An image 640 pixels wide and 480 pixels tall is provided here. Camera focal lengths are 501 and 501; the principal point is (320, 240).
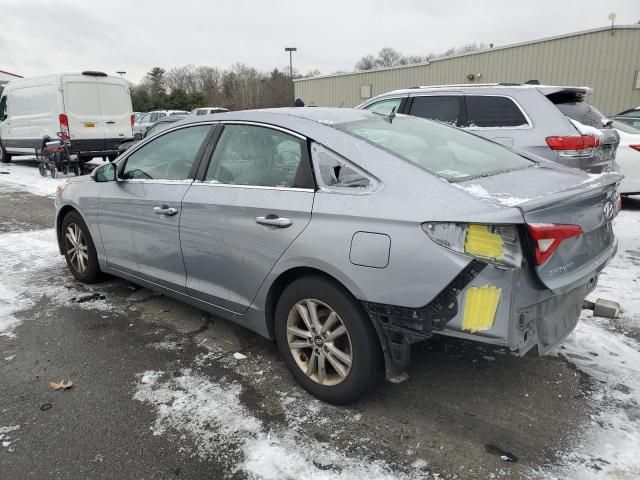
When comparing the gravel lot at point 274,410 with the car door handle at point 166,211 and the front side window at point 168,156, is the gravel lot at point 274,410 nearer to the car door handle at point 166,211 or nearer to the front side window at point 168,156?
the car door handle at point 166,211

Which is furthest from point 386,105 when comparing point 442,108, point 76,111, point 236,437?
point 76,111

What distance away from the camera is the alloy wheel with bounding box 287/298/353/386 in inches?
105

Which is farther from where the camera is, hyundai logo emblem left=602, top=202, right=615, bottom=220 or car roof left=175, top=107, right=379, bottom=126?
car roof left=175, top=107, right=379, bottom=126

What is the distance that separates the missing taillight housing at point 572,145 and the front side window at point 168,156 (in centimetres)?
371

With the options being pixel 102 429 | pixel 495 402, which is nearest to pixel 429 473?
pixel 495 402

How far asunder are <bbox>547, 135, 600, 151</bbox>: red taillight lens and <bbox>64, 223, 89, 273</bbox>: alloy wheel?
4808 millimetres

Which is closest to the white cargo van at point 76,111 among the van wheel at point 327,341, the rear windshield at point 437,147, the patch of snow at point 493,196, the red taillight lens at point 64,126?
the red taillight lens at point 64,126

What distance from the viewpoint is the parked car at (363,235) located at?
86.8 inches

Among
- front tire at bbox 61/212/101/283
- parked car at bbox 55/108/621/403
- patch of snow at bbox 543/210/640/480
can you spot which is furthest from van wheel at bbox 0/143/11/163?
patch of snow at bbox 543/210/640/480

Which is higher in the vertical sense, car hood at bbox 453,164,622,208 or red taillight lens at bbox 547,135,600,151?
red taillight lens at bbox 547,135,600,151

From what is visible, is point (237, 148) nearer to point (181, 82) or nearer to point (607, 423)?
point (607, 423)

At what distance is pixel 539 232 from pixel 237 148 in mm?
1987

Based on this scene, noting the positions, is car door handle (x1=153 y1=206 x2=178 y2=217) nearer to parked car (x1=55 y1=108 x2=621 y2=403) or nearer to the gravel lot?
parked car (x1=55 y1=108 x2=621 y2=403)

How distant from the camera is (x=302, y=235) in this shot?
106 inches
